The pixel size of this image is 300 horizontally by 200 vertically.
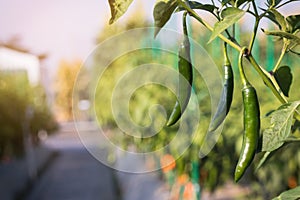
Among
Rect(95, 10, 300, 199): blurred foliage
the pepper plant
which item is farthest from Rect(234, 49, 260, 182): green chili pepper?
Rect(95, 10, 300, 199): blurred foliage

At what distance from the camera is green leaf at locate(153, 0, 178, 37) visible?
0.53m

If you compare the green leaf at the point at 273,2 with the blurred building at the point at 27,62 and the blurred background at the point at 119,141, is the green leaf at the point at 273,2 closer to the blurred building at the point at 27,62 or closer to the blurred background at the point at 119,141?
the blurred background at the point at 119,141

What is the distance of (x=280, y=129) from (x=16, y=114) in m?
6.30

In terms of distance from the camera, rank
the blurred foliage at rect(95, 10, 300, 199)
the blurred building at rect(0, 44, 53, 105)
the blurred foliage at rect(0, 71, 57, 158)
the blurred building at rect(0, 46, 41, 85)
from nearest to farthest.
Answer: the blurred foliage at rect(95, 10, 300, 199) → the blurred foliage at rect(0, 71, 57, 158) → the blurred building at rect(0, 44, 53, 105) → the blurred building at rect(0, 46, 41, 85)

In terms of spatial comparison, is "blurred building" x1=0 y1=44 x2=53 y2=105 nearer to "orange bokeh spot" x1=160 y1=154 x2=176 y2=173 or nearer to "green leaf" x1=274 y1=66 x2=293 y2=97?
"orange bokeh spot" x1=160 y1=154 x2=176 y2=173

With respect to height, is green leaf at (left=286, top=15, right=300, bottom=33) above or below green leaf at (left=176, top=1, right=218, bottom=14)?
below

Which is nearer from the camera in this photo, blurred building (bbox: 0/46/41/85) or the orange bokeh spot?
the orange bokeh spot

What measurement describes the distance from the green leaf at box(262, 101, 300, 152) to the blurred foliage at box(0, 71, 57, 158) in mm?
5773

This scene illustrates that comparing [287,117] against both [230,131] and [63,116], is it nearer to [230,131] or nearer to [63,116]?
[230,131]

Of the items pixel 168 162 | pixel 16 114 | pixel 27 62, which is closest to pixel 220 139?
pixel 168 162

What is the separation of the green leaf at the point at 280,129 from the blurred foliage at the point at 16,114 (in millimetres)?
5773

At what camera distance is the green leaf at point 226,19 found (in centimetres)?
45

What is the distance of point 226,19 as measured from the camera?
0.47 meters

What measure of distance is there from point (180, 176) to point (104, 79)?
1.85 metres
